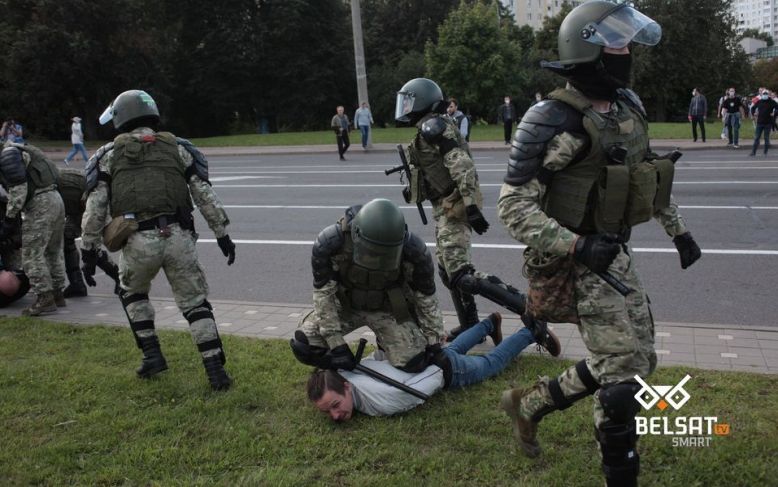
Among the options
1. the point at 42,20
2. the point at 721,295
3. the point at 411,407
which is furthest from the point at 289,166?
the point at 42,20

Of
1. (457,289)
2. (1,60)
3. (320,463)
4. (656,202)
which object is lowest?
(320,463)

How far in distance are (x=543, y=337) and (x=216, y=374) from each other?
2.27 metres

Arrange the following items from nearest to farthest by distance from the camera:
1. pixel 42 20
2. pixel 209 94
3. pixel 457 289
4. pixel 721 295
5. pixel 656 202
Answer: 1. pixel 656 202
2. pixel 457 289
3. pixel 721 295
4. pixel 42 20
5. pixel 209 94

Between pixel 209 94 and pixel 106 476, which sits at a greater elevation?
pixel 209 94

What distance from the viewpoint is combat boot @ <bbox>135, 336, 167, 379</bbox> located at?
16.6ft

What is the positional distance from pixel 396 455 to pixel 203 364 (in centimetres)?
192

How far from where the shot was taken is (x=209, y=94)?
48.9 m

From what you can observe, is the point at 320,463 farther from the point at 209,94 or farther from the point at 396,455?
the point at 209,94

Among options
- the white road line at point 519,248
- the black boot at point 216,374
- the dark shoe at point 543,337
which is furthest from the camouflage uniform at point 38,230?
the dark shoe at point 543,337

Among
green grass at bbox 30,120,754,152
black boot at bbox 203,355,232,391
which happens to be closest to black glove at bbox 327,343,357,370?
black boot at bbox 203,355,232,391

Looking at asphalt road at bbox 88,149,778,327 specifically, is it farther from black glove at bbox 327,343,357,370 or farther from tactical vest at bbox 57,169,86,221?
black glove at bbox 327,343,357,370

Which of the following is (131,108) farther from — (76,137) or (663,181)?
(76,137)

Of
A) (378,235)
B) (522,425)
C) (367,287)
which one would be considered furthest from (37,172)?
(522,425)

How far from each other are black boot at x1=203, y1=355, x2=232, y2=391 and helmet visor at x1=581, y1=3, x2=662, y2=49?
3.20 m
